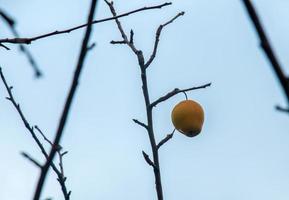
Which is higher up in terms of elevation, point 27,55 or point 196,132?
point 196,132

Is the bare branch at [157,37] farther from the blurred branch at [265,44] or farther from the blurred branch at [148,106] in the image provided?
the blurred branch at [265,44]

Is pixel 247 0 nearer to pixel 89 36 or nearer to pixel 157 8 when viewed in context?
pixel 89 36

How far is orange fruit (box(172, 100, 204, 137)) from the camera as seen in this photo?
4.21m

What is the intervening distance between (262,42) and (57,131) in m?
0.36

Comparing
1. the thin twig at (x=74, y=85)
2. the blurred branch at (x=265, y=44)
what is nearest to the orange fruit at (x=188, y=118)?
the thin twig at (x=74, y=85)

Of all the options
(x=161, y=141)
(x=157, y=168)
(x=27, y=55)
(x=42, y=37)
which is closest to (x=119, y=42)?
(x=161, y=141)

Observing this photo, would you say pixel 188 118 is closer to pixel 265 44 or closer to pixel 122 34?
pixel 122 34

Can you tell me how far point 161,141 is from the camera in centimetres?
305

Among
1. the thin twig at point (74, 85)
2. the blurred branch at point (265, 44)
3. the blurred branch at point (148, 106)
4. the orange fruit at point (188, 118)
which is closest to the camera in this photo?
the blurred branch at point (265, 44)

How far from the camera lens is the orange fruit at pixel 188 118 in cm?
421

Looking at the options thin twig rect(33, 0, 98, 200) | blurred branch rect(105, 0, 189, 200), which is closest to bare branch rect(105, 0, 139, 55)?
blurred branch rect(105, 0, 189, 200)

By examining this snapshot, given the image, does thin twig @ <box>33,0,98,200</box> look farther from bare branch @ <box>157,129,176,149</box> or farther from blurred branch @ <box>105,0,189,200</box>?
bare branch @ <box>157,129,176,149</box>

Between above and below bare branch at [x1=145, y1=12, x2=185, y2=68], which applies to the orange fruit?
below

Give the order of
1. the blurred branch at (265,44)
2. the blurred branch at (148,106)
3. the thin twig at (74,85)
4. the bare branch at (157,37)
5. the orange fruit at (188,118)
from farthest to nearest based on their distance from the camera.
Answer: the orange fruit at (188,118) → the bare branch at (157,37) → the blurred branch at (148,106) → the thin twig at (74,85) → the blurred branch at (265,44)
